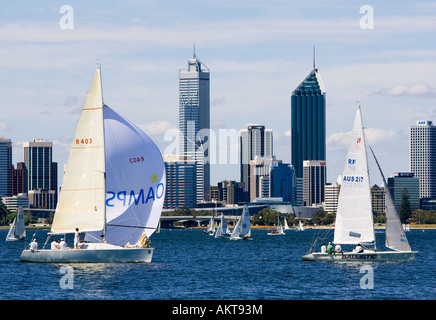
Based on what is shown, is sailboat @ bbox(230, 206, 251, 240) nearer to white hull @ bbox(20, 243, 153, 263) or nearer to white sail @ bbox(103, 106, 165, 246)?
white sail @ bbox(103, 106, 165, 246)

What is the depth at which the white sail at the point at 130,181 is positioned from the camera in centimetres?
6338

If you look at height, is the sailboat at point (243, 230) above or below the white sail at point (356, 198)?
below

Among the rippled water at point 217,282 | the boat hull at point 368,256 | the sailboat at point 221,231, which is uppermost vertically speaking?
the boat hull at point 368,256

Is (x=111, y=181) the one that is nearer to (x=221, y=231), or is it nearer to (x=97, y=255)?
(x=97, y=255)

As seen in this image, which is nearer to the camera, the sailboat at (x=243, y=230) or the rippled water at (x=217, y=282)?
the rippled water at (x=217, y=282)

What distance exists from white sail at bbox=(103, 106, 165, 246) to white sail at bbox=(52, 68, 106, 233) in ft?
2.45

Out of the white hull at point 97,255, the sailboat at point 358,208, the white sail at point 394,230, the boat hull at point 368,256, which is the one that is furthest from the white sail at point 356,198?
the white hull at point 97,255

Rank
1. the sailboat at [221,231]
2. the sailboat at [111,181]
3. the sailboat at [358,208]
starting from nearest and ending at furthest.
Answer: the sailboat at [111,181] < the sailboat at [358,208] < the sailboat at [221,231]

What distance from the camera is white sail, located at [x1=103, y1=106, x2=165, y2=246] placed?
208ft

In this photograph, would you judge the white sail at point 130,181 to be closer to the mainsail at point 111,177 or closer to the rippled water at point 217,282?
the mainsail at point 111,177

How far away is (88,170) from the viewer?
63.6 m

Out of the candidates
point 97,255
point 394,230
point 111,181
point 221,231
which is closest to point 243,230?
point 221,231
